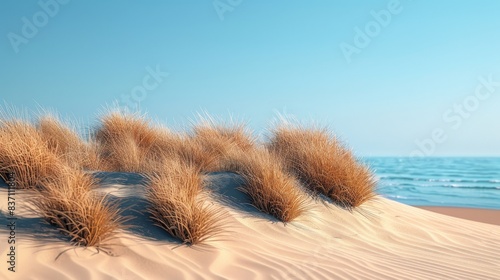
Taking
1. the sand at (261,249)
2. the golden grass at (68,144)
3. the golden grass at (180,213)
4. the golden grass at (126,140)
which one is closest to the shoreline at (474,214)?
the sand at (261,249)

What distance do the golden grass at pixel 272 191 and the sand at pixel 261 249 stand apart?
13cm

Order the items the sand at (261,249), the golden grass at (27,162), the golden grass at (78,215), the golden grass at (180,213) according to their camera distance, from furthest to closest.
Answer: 1. the golden grass at (27,162)
2. the golden grass at (180,213)
3. the golden grass at (78,215)
4. the sand at (261,249)

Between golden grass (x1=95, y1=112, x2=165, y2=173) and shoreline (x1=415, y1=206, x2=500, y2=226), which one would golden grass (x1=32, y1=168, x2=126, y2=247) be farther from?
shoreline (x1=415, y1=206, x2=500, y2=226)

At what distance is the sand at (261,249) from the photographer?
4.14m

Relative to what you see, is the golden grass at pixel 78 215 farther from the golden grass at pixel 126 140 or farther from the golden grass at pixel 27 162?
the golden grass at pixel 126 140

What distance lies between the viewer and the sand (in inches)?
163

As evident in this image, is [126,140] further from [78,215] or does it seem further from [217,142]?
[78,215]

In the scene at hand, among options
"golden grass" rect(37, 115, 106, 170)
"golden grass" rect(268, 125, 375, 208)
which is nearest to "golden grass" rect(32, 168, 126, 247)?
"golden grass" rect(37, 115, 106, 170)

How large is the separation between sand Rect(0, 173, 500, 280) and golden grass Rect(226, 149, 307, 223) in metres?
0.13

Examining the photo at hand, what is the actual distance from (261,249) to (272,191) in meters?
1.02

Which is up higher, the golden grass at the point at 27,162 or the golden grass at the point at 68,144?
the golden grass at the point at 68,144

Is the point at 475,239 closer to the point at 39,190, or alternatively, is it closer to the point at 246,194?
the point at 246,194

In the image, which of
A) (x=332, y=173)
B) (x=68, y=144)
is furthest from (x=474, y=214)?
(x=68, y=144)

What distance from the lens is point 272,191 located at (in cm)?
586
